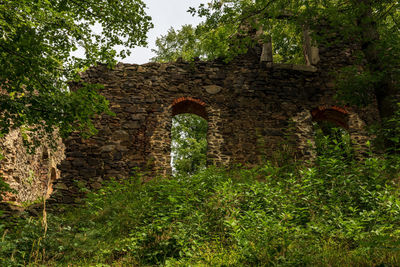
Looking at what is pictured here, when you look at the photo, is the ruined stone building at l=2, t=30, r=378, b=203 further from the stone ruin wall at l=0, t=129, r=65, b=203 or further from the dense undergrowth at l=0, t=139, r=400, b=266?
the dense undergrowth at l=0, t=139, r=400, b=266

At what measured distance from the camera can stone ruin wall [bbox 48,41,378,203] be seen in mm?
8406

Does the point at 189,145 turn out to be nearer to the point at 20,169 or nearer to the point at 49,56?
the point at 20,169

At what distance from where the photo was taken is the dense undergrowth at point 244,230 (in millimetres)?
3293

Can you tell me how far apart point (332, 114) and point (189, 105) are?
193 inches

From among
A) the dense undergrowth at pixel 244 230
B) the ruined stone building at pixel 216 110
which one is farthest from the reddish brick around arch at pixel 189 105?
the dense undergrowth at pixel 244 230

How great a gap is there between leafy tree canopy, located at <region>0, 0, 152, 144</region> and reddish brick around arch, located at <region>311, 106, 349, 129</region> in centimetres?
645

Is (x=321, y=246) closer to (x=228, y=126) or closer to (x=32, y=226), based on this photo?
(x=32, y=226)

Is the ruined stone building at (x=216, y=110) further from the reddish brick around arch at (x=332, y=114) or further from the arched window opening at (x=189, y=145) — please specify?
the arched window opening at (x=189, y=145)

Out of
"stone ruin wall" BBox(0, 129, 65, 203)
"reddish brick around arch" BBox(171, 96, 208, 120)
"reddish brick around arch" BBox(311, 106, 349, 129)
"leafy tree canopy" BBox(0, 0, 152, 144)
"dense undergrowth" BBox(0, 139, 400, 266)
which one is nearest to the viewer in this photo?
"dense undergrowth" BBox(0, 139, 400, 266)

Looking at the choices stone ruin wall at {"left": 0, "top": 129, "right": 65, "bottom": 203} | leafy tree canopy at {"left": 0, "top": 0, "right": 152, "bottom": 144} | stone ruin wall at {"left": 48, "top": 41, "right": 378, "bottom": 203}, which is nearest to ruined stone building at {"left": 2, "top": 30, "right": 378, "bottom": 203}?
stone ruin wall at {"left": 48, "top": 41, "right": 378, "bottom": 203}

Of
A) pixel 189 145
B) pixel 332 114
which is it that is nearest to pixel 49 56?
pixel 332 114

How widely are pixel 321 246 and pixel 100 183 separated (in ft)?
20.1

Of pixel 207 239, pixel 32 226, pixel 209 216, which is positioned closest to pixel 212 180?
pixel 209 216

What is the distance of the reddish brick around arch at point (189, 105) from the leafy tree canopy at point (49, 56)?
2.84m
